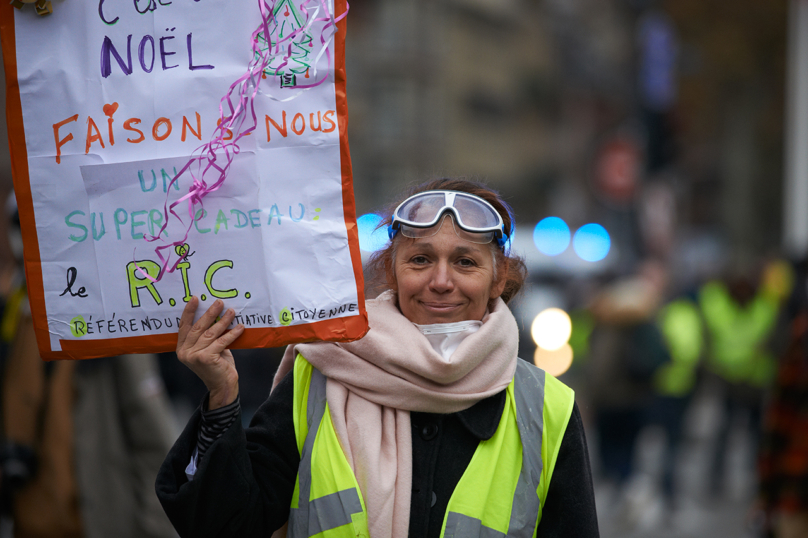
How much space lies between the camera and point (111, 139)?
2.33 meters

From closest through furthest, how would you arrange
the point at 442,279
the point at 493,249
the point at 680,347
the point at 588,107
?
the point at 442,279 → the point at 493,249 → the point at 680,347 → the point at 588,107

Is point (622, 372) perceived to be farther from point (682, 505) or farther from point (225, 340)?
point (225, 340)

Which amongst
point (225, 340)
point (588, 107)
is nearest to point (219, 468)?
point (225, 340)

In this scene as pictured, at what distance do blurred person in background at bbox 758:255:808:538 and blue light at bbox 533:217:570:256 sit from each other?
14.9m

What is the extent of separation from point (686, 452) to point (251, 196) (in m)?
9.58

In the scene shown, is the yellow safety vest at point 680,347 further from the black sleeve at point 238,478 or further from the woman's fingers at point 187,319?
the woman's fingers at point 187,319

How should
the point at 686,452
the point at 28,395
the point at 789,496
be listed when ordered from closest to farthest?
the point at 28,395 → the point at 789,496 → the point at 686,452

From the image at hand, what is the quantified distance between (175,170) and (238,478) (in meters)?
0.84

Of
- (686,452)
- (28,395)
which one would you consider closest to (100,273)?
(28,395)

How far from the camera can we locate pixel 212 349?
7.25 feet

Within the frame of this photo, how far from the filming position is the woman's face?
8.14 feet

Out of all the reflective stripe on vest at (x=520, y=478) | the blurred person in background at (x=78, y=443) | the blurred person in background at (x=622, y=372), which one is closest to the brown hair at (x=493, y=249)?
the reflective stripe on vest at (x=520, y=478)

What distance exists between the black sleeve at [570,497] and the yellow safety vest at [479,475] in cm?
3

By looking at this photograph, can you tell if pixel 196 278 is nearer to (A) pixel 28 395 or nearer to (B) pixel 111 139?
(B) pixel 111 139
